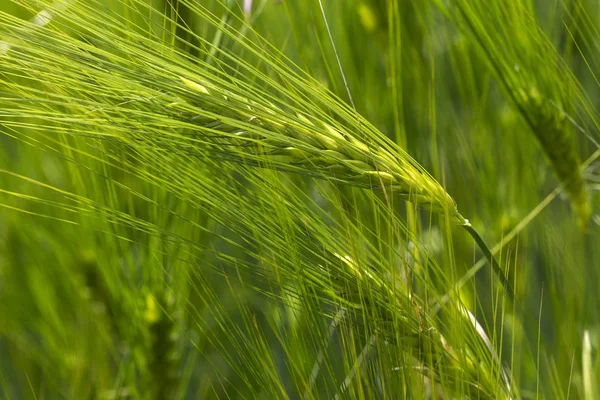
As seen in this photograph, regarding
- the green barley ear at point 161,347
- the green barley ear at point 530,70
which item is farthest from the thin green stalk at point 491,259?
the green barley ear at point 161,347

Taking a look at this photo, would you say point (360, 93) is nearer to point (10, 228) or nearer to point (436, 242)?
point (436, 242)

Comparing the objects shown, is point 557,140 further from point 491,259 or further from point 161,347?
point 161,347

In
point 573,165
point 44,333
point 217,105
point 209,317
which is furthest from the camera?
point 209,317

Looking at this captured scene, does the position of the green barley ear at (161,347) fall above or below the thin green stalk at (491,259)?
below

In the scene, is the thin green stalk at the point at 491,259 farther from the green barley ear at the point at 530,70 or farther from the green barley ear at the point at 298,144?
the green barley ear at the point at 530,70

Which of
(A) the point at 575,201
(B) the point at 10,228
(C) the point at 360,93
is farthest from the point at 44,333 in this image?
(A) the point at 575,201

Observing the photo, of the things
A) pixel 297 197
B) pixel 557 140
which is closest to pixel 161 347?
pixel 297 197

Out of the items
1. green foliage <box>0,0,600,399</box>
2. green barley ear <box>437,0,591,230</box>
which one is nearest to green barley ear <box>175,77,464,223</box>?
green foliage <box>0,0,600,399</box>
